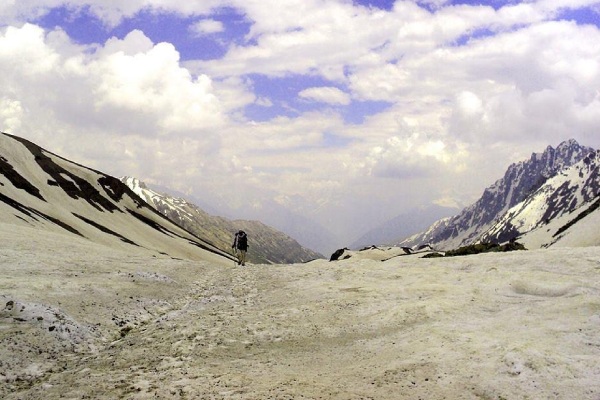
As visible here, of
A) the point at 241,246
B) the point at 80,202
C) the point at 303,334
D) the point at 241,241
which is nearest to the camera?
the point at 303,334

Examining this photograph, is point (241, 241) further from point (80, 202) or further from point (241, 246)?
point (80, 202)

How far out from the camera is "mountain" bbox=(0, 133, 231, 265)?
75.0 metres

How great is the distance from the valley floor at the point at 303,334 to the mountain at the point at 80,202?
49.5m

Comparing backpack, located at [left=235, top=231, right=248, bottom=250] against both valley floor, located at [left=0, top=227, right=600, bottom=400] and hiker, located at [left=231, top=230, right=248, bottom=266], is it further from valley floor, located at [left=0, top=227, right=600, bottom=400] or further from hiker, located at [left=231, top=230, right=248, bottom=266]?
valley floor, located at [left=0, top=227, right=600, bottom=400]

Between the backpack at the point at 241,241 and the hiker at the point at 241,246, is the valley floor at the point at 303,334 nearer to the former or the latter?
the hiker at the point at 241,246

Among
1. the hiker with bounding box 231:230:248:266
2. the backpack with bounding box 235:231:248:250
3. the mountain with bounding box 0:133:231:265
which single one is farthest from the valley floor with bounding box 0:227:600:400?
the mountain with bounding box 0:133:231:265

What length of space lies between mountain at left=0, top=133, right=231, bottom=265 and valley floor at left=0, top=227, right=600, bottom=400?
1949 inches

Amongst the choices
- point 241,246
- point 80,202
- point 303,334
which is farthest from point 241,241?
point 80,202

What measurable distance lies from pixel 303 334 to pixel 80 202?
319 feet

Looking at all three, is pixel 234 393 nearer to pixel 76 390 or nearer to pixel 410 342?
pixel 76 390

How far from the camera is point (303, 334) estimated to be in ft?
48.5

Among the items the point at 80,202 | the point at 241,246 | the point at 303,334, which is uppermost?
the point at 80,202

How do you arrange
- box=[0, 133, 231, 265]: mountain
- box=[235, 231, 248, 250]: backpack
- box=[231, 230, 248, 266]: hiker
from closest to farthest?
box=[231, 230, 248, 266]: hiker
box=[235, 231, 248, 250]: backpack
box=[0, 133, 231, 265]: mountain

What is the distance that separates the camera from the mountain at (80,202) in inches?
2953
